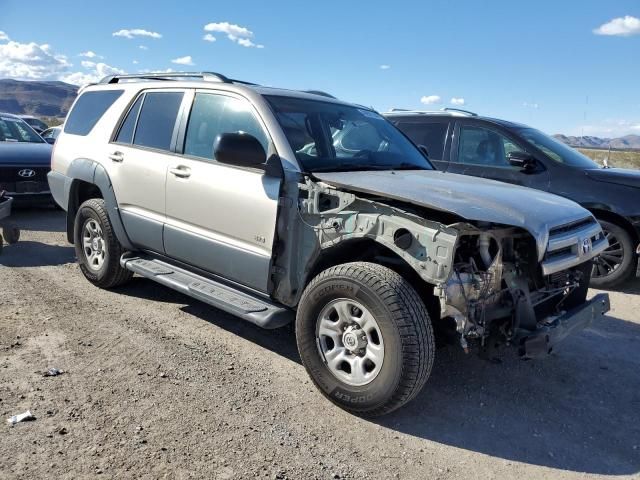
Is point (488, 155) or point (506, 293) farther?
point (488, 155)

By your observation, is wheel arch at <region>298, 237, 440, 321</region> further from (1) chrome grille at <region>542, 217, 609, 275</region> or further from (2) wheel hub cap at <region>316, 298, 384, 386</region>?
(1) chrome grille at <region>542, 217, 609, 275</region>

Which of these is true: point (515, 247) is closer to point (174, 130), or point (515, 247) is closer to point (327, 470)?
point (327, 470)

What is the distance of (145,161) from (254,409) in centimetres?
245

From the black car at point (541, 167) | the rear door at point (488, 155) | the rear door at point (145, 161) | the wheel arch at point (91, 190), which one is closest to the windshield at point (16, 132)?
the wheel arch at point (91, 190)

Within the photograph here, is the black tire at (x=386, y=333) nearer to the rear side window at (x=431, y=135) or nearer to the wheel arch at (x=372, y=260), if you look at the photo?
the wheel arch at (x=372, y=260)

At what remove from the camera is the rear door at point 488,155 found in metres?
6.61

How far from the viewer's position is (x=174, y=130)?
4.51m

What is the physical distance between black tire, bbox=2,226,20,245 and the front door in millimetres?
3375

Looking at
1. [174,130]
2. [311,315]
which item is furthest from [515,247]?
[174,130]

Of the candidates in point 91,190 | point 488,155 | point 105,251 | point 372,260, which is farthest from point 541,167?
point 91,190

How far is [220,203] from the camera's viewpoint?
399cm

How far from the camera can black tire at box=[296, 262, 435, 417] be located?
2992 mm

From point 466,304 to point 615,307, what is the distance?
3526mm

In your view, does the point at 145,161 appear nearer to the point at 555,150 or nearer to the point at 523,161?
the point at 523,161
